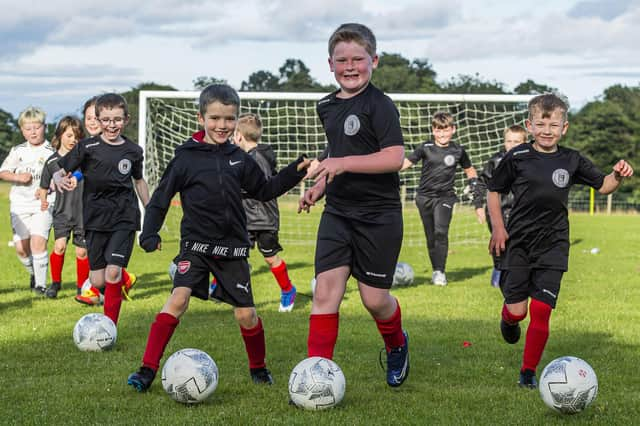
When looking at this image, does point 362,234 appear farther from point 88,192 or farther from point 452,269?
point 452,269

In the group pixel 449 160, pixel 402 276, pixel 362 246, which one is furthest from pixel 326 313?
pixel 449 160

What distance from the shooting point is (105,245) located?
25.1 feet

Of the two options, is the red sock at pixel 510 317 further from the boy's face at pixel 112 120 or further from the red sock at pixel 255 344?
the boy's face at pixel 112 120

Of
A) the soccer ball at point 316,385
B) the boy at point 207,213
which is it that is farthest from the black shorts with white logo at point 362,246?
the soccer ball at point 316,385

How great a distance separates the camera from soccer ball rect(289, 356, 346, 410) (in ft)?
16.1

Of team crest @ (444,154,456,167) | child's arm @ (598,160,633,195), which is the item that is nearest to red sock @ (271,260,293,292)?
team crest @ (444,154,456,167)

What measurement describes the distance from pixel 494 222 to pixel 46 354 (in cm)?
351

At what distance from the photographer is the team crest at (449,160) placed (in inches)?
465

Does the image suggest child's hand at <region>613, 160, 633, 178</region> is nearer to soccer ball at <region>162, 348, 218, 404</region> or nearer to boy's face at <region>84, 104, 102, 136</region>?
soccer ball at <region>162, 348, 218, 404</region>

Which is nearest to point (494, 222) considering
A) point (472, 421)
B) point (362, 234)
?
point (362, 234)

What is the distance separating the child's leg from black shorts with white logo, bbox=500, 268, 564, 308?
128cm

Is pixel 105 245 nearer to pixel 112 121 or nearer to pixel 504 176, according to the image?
pixel 112 121

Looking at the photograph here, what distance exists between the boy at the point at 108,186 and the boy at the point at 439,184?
4.84 metres

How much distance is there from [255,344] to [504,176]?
1991 mm
